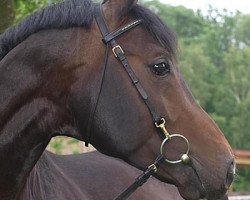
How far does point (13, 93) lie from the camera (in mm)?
3119

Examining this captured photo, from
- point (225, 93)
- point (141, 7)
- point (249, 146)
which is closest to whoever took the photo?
point (141, 7)

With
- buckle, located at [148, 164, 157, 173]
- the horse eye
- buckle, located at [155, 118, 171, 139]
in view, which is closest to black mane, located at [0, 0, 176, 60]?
the horse eye

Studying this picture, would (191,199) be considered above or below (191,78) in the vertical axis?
above

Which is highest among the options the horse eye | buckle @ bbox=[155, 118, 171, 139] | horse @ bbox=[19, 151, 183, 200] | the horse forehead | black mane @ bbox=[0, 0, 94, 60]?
black mane @ bbox=[0, 0, 94, 60]

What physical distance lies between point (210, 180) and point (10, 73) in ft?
3.69

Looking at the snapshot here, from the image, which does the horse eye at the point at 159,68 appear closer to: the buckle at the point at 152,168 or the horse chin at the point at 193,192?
the buckle at the point at 152,168

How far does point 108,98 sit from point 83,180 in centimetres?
99

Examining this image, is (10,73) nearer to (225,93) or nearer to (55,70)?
(55,70)

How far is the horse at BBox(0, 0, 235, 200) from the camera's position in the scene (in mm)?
2998

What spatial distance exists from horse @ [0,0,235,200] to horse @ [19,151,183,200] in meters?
0.22

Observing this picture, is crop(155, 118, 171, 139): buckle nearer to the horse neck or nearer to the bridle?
the bridle

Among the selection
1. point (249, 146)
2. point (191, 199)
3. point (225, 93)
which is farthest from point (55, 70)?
point (225, 93)

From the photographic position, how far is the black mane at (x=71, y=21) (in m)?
3.10

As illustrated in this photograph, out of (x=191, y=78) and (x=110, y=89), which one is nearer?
(x=110, y=89)
